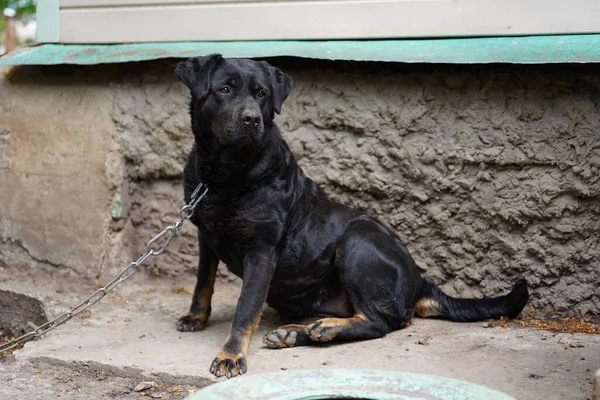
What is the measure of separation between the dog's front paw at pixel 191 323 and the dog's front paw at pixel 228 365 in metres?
0.78

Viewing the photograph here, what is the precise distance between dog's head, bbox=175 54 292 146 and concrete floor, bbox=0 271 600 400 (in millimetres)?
1324

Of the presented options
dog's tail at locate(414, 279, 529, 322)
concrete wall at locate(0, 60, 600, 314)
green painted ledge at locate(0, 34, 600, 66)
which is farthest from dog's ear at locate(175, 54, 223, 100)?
dog's tail at locate(414, 279, 529, 322)

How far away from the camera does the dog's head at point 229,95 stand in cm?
442

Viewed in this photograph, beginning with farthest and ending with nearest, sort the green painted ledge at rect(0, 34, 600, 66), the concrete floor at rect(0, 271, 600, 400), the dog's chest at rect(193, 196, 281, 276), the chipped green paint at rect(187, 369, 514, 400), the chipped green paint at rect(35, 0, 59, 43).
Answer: the chipped green paint at rect(35, 0, 59, 43) → the green painted ledge at rect(0, 34, 600, 66) → the dog's chest at rect(193, 196, 281, 276) → the concrete floor at rect(0, 271, 600, 400) → the chipped green paint at rect(187, 369, 514, 400)

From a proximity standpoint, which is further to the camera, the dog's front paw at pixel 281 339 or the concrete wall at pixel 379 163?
the concrete wall at pixel 379 163

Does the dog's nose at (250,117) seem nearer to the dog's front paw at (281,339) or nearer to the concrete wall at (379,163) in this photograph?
the dog's front paw at (281,339)

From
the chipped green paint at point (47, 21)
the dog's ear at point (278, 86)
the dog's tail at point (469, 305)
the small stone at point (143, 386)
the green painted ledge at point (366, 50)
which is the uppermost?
the chipped green paint at point (47, 21)

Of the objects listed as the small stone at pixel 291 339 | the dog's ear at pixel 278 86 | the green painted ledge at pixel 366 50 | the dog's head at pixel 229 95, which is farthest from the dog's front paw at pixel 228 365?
the green painted ledge at pixel 366 50

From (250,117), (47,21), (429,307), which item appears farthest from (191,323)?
(47,21)

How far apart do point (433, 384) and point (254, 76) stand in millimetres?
2360

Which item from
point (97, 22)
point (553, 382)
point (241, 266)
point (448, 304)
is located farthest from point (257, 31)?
point (553, 382)

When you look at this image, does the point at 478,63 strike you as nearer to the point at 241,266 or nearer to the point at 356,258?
the point at 356,258

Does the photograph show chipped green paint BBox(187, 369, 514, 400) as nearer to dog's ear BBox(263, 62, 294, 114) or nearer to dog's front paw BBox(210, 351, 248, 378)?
dog's front paw BBox(210, 351, 248, 378)

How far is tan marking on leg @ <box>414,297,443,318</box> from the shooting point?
525cm
